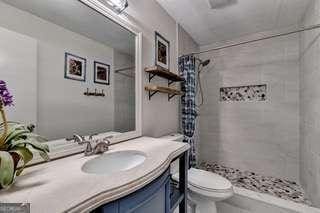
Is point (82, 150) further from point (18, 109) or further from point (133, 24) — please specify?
point (133, 24)

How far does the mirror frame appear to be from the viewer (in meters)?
0.89

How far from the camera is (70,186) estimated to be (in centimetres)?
55

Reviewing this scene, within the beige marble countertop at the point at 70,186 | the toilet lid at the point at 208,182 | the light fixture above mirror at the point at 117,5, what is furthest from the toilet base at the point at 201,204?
the light fixture above mirror at the point at 117,5

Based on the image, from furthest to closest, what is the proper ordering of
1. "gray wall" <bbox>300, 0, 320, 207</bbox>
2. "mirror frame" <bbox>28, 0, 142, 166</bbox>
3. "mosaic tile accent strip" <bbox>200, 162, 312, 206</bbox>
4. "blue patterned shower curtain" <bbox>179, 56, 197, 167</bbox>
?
"blue patterned shower curtain" <bbox>179, 56, 197, 167</bbox> < "mosaic tile accent strip" <bbox>200, 162, 312, 206</bbox> < "gray wall" <bbox>300, 0, 320, 207</bbox> < "mirror frame" <bbox>28, 0, 142, 166</bbox>

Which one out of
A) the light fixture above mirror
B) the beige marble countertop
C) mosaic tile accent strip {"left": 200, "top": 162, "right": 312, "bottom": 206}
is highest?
the light fixture above mirror

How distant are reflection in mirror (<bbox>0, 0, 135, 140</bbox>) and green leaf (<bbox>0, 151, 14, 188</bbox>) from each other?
36 cm

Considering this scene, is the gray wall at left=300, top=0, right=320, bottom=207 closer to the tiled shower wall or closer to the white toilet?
the tiled shower wall

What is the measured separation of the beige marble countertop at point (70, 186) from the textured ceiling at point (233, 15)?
6.00ft

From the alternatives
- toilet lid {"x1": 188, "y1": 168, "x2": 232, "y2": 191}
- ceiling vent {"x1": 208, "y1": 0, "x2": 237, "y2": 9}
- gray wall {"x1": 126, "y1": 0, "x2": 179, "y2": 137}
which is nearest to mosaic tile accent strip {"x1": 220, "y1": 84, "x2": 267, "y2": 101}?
gray wall {"x1": 126, "y1": 0, "x2": 179, "y2": 137}

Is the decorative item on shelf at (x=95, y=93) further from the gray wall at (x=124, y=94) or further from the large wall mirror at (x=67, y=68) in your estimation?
the gray wall at (x=124, y=94)

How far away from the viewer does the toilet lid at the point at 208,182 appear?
1374 mm

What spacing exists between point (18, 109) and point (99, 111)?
0.48 metres

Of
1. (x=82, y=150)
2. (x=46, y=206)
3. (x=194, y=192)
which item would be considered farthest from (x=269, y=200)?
(x=46, y=206)

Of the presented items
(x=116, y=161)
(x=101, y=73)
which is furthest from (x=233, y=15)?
(x=116, y=161)
